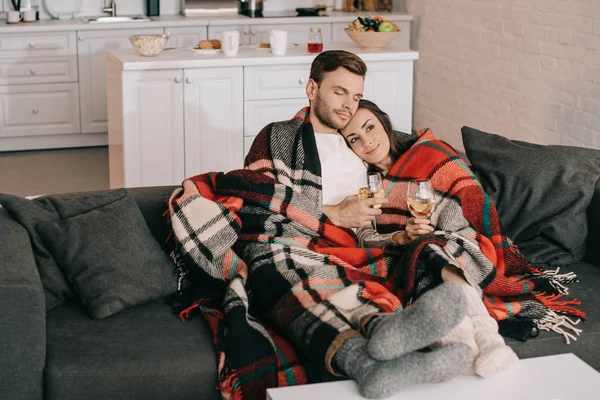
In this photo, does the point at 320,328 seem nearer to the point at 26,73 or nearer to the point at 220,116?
the point at 220,116

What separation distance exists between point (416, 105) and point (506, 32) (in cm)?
133

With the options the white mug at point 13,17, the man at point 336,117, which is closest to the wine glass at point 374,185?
the man at point 336,117

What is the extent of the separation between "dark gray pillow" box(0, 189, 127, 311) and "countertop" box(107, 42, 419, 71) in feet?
5.00

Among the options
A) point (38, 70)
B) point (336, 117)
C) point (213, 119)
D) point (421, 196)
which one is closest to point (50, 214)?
point (336, 117)

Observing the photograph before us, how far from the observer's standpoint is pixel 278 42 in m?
4.50

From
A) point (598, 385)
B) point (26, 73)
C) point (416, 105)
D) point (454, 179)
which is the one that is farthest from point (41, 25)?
point (598, 385)

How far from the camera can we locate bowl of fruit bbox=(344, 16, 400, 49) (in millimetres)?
4688

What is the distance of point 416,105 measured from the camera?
6.36 meters

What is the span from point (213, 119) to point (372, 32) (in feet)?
3.20

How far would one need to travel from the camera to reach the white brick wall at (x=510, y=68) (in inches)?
173

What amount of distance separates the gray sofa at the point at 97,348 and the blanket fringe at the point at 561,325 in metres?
0.02

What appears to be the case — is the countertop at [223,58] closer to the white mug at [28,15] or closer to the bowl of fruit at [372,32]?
the bowl of fruit at [372,32]

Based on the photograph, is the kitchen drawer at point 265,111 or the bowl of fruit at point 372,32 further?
the bowl of fruit at point 372,32

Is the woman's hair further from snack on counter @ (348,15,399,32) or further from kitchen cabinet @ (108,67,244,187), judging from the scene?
snack on counter @ (348,15,399,32)
